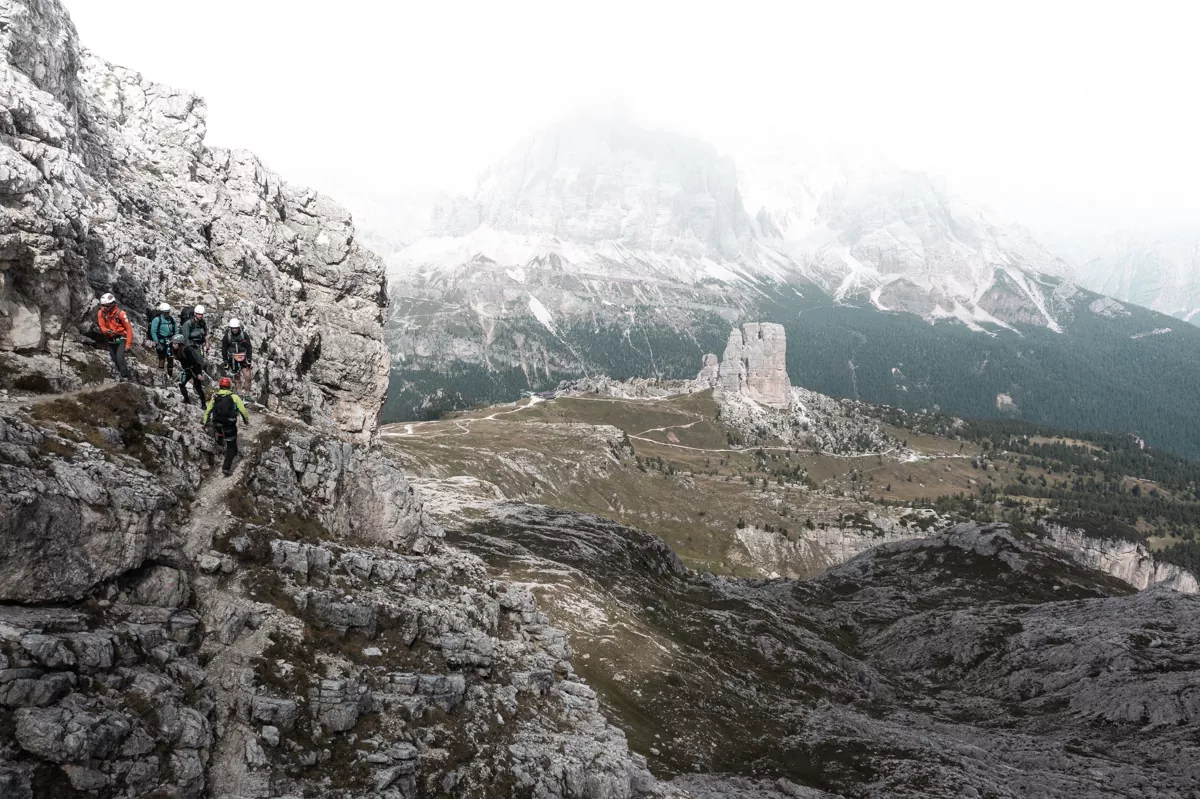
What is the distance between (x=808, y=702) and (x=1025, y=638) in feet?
159

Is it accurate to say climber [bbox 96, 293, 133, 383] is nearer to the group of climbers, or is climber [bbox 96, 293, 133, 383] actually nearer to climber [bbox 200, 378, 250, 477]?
the group of climbers

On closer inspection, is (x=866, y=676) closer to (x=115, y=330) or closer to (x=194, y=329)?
(x=194, y=329)

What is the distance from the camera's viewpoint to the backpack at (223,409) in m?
30.1

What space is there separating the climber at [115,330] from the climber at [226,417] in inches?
182

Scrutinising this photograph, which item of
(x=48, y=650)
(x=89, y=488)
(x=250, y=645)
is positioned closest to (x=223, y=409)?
(x=89, y=488)

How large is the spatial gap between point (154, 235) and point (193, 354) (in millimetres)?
18588

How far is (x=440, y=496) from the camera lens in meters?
114

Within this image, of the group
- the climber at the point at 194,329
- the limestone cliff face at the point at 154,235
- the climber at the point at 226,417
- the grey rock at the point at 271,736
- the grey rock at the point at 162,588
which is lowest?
the grey rock at the point at 271,736

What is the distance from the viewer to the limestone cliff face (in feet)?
101

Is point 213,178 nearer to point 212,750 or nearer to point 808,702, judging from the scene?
point 212,750

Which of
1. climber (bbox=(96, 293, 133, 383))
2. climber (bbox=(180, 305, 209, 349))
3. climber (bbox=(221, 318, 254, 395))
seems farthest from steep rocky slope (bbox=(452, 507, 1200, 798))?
climber (bbox=(96, 293, 133, 383))

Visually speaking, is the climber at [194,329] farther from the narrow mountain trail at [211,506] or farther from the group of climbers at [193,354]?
the narrow mountain trail at [211,506]

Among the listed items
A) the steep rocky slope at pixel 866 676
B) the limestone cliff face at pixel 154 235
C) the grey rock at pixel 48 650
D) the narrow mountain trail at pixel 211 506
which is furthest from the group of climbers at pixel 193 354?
the steep rocky slope at pixel 866 676

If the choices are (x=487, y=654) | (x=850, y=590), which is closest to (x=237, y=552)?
(x=487, y=654)
